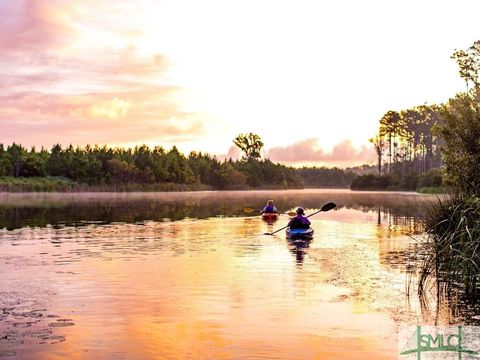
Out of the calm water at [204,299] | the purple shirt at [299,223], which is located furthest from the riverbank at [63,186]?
the calm water at [204,299]

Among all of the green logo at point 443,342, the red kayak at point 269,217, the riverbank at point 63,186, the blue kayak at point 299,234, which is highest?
the riverbank at point 63,186

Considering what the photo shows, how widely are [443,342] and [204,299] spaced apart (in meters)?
5.86

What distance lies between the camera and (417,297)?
15.0 metres

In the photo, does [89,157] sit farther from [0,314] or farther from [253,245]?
[0,314]

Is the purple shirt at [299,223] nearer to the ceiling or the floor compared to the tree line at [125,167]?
nearer to the floor

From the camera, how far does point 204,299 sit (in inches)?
577

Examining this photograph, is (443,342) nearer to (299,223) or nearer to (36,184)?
(299,223)

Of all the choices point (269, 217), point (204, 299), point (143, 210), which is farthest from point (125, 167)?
point (204, 299)

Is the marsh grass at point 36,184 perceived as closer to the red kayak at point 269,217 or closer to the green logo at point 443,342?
the red kayak at point 269,217

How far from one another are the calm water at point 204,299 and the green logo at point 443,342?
0.39 m

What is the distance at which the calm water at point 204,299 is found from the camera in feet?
34.9

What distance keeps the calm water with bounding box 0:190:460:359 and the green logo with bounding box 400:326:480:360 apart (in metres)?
0.39

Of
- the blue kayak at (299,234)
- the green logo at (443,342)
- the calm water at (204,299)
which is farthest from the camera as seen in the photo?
the blue kayak at (299,234)

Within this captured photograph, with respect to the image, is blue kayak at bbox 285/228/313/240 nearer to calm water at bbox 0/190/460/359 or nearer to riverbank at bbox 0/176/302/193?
calm water at bbox 0/190/460/359
